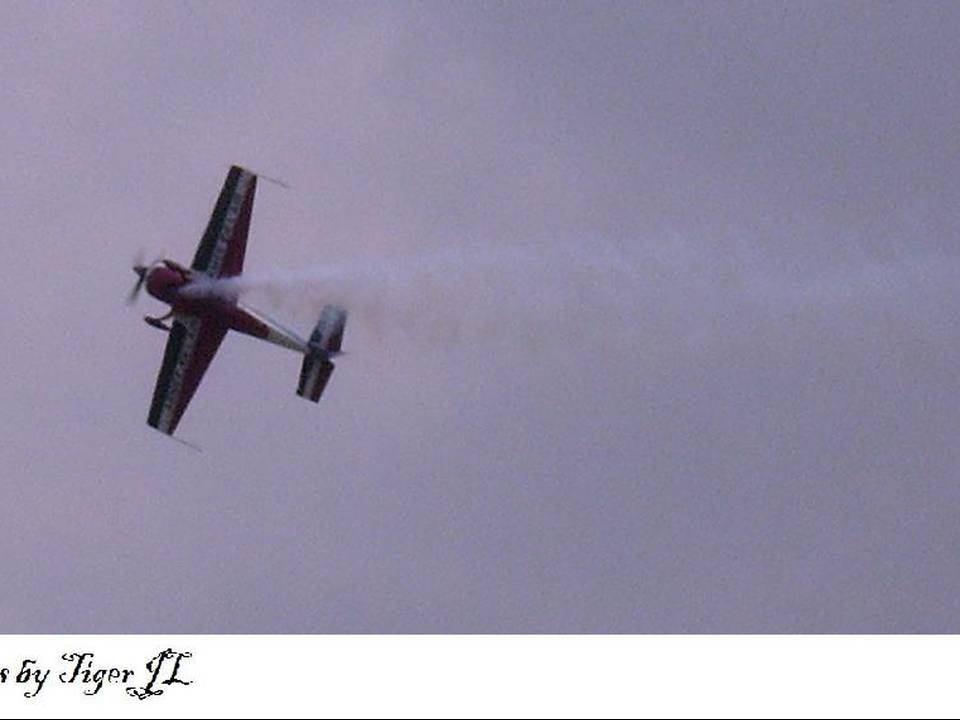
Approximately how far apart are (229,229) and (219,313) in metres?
2.85

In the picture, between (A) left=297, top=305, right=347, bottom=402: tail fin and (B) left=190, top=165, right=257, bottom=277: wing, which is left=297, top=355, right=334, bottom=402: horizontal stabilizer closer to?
(A) left=297, top=305, right=347, bottom=402: tail fin

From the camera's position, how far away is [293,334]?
228ft

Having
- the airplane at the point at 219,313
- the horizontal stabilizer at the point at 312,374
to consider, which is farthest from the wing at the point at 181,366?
the horizontal stabilizer at the point at 312,374

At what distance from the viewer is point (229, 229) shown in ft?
234

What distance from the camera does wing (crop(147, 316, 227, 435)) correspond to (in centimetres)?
7112

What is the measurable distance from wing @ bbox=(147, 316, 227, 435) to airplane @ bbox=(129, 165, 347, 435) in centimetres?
3

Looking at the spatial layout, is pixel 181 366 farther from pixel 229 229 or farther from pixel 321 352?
pixel 321 352

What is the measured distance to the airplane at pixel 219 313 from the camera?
224 ft

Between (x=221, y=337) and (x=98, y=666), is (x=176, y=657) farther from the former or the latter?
(x=221, y=337)

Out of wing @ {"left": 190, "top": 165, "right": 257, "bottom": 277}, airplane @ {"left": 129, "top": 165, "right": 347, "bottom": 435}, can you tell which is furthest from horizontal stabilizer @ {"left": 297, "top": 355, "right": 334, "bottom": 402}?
wing @ {"left": 190, "top": 165, "right": 257, "bottom": 277}

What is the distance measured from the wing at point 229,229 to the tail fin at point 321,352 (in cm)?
332

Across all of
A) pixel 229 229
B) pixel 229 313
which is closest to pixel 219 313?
pixel 229 313

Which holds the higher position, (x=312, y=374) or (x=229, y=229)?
(x=229, y=229)

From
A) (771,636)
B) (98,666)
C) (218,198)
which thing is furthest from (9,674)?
(218,198)
